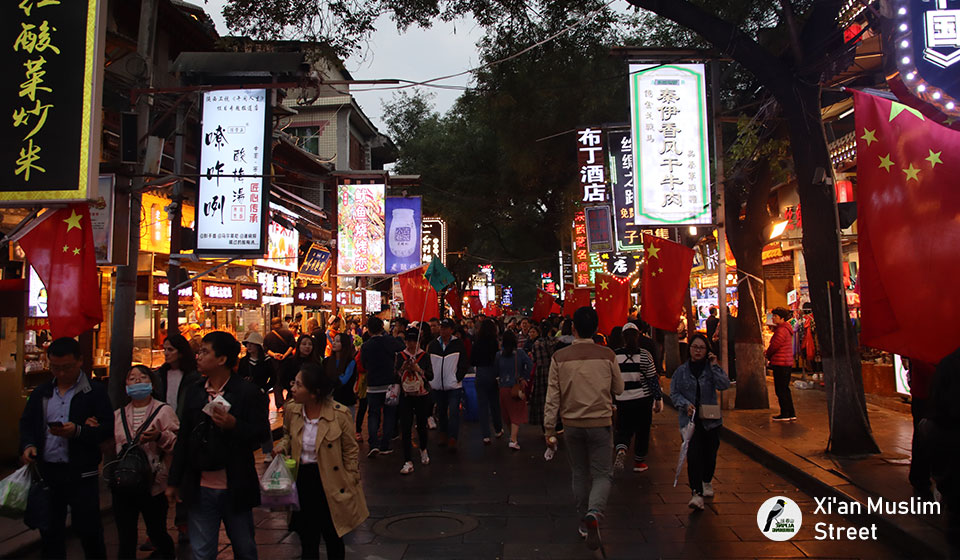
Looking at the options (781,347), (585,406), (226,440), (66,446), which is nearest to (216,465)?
(226,440)

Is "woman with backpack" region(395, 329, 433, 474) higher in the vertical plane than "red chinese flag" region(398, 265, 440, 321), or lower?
lower

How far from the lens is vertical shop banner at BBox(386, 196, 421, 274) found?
20297mm

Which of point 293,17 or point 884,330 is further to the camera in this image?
point 293,17

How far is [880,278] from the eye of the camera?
6.72m

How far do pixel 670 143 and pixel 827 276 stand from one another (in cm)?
422

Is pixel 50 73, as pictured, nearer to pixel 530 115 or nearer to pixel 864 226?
pixel 864 226

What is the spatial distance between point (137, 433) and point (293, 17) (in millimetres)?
7805

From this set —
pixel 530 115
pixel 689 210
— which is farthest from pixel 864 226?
pixel 530 115

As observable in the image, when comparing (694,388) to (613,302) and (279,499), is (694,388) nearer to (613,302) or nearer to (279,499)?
(279,499)

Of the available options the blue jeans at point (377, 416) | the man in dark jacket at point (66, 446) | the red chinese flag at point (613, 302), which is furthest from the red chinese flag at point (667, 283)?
the man in dark jacket at point (66, 446)

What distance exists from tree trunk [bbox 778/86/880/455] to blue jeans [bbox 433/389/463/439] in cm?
503

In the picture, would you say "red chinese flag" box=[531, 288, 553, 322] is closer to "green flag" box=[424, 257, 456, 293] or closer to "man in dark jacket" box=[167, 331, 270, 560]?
"green flag" box=[424, 257, 456, 293]

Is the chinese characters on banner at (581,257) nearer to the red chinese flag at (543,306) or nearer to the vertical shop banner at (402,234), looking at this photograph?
the red chinese flag at (543,306)

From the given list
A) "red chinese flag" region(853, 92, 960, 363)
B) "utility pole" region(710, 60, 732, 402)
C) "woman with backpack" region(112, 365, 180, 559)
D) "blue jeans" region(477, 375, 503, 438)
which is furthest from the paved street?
"utility pole" region(710, 60, 732, 402)
